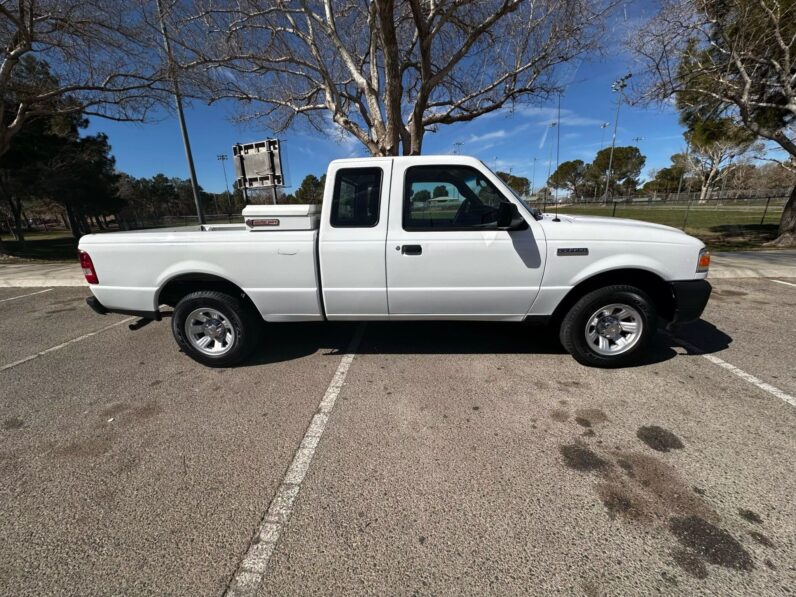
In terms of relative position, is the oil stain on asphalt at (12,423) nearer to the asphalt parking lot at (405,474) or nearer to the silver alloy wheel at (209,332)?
the asphalt parking lot at (405,474)

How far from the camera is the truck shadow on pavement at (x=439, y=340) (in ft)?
12.6

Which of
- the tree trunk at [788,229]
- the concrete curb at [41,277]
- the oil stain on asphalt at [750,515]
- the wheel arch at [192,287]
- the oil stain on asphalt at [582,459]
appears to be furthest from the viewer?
the tree trunk at [788,229]

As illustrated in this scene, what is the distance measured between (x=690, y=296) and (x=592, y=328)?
2.93ft

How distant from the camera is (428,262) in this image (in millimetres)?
3186

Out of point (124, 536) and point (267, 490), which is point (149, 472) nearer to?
point (124, 536)

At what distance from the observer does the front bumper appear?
10.3ft

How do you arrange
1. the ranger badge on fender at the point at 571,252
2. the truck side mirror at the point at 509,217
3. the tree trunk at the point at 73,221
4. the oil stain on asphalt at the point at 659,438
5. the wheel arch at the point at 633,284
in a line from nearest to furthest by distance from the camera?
the oil stain on asphalt at the point at 659,438
the truck side mirror at the point at 509,217
the ranger badge on fender at the point at 571,252
the wheel arch at the point at 633,284
the tree trunk at the point at 73,221

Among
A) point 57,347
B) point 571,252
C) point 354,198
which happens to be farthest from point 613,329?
point 57,347

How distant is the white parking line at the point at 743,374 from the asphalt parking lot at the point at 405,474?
0.02 metres

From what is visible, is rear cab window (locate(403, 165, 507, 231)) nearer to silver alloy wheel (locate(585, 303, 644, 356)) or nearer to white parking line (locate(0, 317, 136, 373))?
silver alloy wheel (locate(585, 303, 644, 356))

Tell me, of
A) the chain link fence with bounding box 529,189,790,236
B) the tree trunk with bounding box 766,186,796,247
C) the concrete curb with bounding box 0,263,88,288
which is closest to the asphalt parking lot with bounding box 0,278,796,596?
the chain link fence with bounding box 529,189,790,236

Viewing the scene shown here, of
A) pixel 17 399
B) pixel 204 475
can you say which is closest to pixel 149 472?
pixel 204 475

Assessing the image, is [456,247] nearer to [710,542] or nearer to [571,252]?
[571,252]

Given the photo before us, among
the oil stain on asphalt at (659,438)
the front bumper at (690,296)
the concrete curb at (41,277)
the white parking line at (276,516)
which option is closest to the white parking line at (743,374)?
the front bumper at (690,296)
